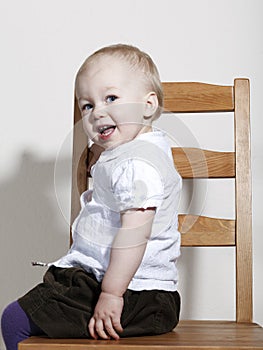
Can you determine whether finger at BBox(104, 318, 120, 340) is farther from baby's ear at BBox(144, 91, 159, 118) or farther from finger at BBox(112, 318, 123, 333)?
baby's ear at BBox(144, 91, 159, 118)

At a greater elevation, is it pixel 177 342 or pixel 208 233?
pixel 208 233

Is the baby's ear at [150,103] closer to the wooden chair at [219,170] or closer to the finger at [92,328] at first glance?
the wooden chair at [219,170]

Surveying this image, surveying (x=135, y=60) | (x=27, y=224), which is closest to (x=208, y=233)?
(x=135, y=60)

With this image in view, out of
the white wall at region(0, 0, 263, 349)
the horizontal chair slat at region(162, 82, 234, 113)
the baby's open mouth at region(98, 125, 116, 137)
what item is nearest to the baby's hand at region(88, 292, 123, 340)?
the baby's open mouth at region(98, 125, 116, 137)

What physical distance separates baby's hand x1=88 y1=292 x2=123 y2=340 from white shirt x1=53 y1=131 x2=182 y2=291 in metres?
0.07

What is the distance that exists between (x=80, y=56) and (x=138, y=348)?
0.86 metres

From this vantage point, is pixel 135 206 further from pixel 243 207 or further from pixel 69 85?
pixel 69 85

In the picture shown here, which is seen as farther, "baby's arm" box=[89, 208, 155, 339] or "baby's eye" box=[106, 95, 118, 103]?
"baby's eye" box=[106, 95, 118, 103]

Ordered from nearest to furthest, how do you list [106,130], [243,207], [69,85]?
[106,130] < [243,207] < [69,85]

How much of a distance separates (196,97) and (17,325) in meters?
0.56

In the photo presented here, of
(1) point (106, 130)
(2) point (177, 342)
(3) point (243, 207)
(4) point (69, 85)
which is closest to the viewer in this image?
(2) point (177, 342)

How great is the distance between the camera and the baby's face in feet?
3.56

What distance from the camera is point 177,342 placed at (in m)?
0.93

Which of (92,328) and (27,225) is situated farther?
(27,225)
